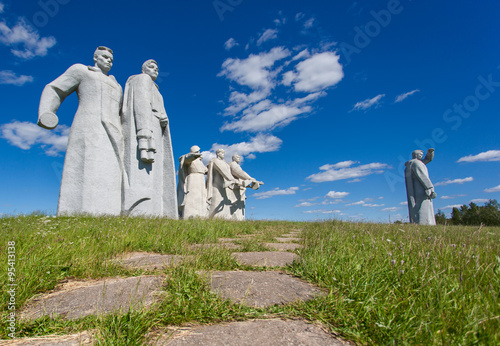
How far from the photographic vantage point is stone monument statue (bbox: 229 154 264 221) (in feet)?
51.0

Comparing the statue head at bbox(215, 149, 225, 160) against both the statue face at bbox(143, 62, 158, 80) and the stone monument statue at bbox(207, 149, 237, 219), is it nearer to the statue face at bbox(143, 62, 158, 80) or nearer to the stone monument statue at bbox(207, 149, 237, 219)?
the stone monument statue at bbox(207, 149, 237, 219)

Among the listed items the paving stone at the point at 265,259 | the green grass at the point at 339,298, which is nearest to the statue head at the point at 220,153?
the paving stone at the point at 265,259

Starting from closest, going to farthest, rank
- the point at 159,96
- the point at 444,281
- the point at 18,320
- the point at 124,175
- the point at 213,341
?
the point at 213,341
the point at 18,320
the point at 444,281
the point at 124,175
the point at 159,96

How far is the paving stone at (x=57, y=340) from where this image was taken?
134 centimetres

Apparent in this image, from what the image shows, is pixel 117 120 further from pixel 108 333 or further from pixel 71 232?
pixel 108 333

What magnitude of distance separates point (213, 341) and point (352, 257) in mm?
1565

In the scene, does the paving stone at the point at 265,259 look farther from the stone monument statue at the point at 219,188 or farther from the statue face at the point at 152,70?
the stone monument statue at the point at 219,188

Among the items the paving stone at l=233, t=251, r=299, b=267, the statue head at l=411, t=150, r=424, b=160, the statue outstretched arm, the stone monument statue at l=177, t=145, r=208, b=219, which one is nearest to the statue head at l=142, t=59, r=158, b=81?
the statue outstretched arm

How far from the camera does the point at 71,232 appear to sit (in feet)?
11.9

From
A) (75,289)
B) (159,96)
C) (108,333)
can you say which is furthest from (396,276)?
(159,96)

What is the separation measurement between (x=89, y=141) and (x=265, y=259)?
19.4 feet

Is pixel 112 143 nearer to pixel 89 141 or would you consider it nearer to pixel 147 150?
pixel 89 141

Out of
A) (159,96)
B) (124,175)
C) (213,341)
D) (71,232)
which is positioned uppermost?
(159,96)

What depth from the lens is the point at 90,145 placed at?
679 centimetres
